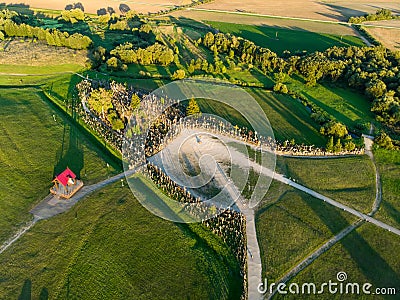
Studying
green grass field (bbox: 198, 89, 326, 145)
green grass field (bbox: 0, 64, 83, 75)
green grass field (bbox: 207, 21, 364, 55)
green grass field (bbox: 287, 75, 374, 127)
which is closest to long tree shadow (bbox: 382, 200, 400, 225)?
green grass field (bbox: 198, 89, 326, 145)

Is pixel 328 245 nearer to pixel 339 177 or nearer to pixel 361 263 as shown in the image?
pixel 361 263

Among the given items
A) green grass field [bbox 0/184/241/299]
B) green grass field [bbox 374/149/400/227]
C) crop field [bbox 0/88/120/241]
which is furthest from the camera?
green grass field [bbox 374/149/400/227]

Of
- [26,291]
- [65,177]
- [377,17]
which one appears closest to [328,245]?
[26,291]

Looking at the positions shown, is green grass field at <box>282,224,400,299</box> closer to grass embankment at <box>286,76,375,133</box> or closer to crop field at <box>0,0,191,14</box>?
grass embankment at <box>286,76,375,133</box>

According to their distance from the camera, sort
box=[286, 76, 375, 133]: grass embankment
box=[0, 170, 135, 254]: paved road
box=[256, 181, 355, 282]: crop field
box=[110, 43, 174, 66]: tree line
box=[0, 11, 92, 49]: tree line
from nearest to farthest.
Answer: box=[256, 181, 355, 282]: crop field < box=[0, 170, 135, 254]: paved road < box=[286, 76, 375, 133]: grass embankment < box=[110, 43, 174, 66]: tree line < box=[0, 11, 92, 49]: tree line

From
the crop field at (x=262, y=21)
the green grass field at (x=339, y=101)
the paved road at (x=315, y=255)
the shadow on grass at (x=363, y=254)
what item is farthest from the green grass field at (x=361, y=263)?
the crop field at (x=262, y=21)

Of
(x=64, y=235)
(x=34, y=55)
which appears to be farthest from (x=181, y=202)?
(x=34, y=55)
